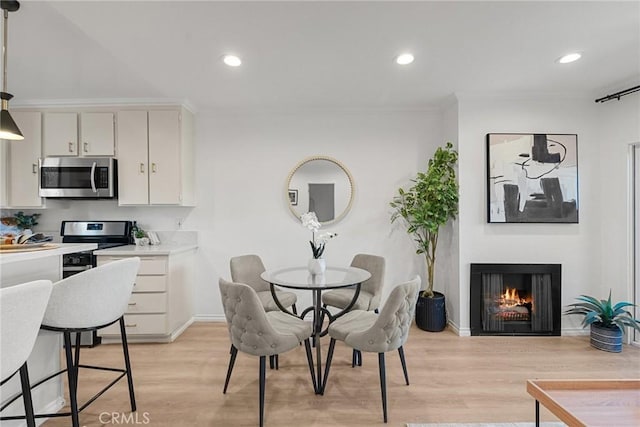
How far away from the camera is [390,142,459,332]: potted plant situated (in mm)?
3146

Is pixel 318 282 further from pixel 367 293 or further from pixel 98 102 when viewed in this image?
pixel 98 102

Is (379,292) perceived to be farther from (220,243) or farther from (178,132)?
(178,132)

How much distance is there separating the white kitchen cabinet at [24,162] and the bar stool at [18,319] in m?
2.95

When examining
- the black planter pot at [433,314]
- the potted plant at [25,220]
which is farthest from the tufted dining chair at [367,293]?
the potted plant at [25,220]

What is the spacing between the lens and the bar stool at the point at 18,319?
40.9 inches

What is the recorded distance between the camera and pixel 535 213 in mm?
3133

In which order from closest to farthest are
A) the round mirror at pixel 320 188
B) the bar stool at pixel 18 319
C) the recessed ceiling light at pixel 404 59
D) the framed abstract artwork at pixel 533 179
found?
the bar stool at pixel 18 319 → the recessed ceiling light at pixel 404 59 → the framed abstract artwork at pixel 533 179 → the round mirror at pixel 320 188

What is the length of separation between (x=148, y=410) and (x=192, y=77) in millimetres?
2677

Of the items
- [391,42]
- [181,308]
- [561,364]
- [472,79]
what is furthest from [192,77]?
[561,364]

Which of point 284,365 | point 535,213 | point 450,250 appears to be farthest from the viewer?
point 450,250

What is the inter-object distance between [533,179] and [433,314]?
1.78m

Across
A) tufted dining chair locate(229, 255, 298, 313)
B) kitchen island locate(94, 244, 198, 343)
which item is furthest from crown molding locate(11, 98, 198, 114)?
tufted dining chair locate(229, 255, 298, 313)

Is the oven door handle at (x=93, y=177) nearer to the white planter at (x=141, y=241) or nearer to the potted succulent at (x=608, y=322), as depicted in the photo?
the white planter at (x=141, y=241)

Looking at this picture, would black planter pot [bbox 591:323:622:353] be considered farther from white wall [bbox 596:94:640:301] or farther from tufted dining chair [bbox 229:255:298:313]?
tufted dining chair [bbox 229:255:298:313]
